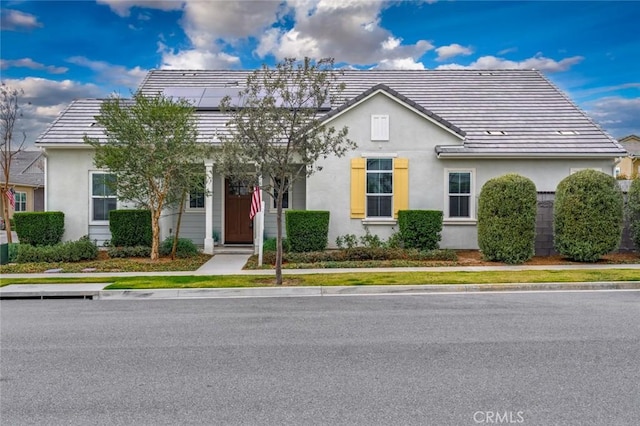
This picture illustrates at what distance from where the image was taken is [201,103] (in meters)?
18.9

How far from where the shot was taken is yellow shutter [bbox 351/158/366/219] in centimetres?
1596

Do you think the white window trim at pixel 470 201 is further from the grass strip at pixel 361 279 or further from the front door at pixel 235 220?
the front door at pixel 235 220

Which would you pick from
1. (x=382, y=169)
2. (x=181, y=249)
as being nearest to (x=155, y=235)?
(x=181, y=249)

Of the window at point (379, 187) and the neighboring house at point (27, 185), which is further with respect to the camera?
the neighboring house at point (27, 185)

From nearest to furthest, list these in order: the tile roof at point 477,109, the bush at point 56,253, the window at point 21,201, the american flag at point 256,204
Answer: the american flag at point 256,204 → the bush at point 56,253 → the tile roof at point 477,109 → the window at point 21,201

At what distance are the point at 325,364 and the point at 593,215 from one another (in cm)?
1130

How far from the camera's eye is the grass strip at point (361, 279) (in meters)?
10.6

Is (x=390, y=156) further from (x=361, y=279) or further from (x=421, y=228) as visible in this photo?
(x=361, y=279)

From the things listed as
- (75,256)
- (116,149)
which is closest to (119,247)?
(75,256)

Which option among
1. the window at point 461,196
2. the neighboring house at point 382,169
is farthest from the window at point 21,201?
the window at point 461,196

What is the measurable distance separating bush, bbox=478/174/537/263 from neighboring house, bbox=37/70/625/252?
8.11 feet

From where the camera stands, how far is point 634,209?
1425 cm

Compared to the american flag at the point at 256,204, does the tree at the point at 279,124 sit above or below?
above

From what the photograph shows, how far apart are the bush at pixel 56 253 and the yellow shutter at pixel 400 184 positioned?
9.82 m
